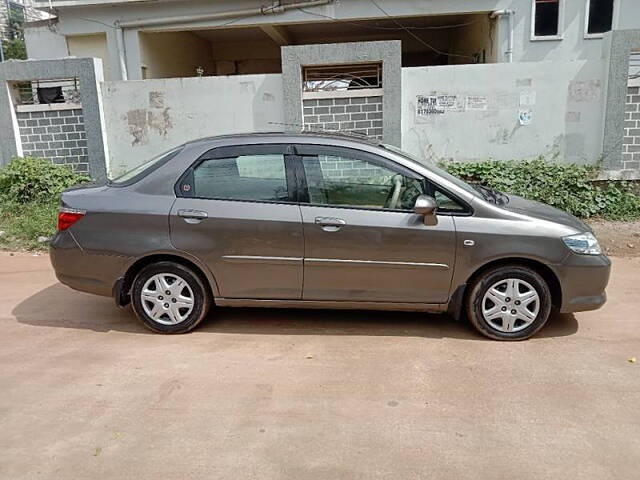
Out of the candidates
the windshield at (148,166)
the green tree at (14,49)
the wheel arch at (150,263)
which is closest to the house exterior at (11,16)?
the green tree at (14,49)

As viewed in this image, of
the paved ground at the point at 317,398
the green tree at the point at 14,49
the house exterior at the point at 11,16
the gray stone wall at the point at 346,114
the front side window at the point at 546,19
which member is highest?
the house exterior at the point at 11,16

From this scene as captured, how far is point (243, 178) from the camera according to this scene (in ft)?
13.7

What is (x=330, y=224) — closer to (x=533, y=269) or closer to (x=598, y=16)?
(x=533, y=269)

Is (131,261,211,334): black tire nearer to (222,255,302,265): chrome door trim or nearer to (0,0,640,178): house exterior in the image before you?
(222,255,302,265): chrome door trim

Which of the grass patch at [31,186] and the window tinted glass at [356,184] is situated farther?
the grass patch at [31,186]

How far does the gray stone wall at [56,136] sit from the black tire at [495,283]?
23.3 ft

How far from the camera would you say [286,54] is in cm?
797

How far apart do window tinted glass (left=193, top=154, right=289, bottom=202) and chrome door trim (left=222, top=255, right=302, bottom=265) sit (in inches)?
18.0

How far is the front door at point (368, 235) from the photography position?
3959 millimetres

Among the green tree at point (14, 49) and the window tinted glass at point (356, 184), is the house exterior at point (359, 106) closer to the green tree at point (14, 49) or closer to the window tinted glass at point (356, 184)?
the window tinted glass at point (356, 184)

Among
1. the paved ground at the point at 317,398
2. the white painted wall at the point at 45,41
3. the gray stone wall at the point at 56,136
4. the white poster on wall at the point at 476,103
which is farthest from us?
the white painted wall at the point at 45,41

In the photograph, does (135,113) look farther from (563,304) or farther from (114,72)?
(563,304)

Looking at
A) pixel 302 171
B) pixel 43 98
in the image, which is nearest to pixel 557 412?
pixel 302 171

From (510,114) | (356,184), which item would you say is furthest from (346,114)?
(356,184)
